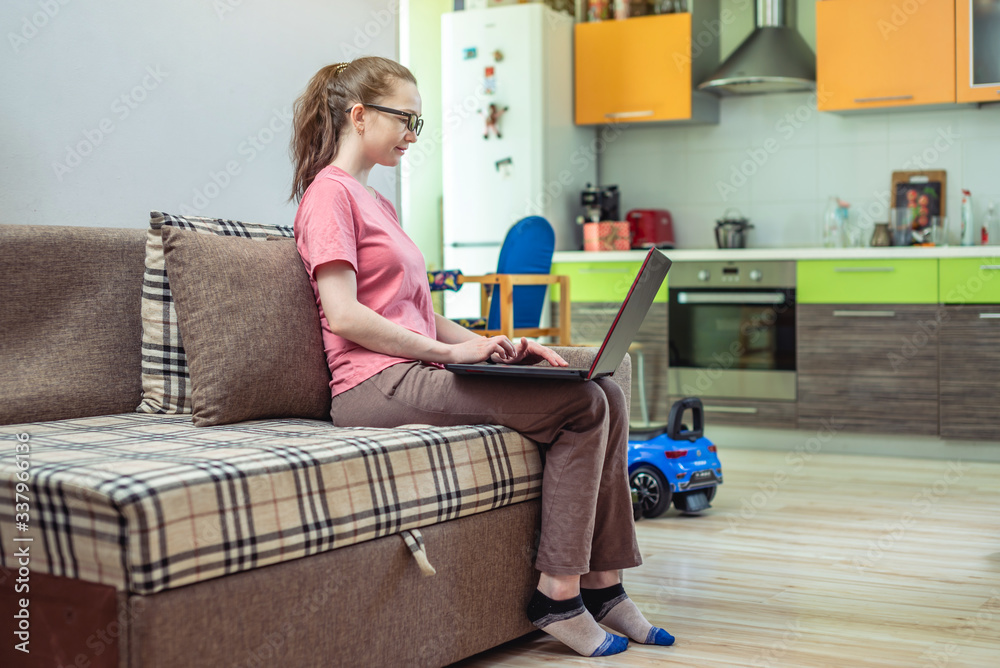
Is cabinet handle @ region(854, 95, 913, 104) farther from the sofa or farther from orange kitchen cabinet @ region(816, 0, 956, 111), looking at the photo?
the sofa

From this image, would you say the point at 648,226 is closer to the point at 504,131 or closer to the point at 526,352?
the point at 504,131

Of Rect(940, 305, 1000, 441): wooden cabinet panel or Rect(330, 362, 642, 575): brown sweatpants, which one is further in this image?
Rect(940, 305, 1000, 441): wooden cabinet panel

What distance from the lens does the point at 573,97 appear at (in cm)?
536

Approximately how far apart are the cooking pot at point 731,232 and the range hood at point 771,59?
68 cm

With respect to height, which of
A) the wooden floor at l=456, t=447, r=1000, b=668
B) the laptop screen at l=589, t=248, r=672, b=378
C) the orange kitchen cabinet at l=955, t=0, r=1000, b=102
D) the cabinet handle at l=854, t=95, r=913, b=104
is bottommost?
the wooden floor at l=456, t=447, r=1000, b=668

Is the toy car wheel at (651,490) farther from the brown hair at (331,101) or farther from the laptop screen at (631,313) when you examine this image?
the brown hair at (331,101)

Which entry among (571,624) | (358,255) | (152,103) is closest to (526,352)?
(358,255)

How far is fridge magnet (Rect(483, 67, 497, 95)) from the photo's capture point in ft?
16.9

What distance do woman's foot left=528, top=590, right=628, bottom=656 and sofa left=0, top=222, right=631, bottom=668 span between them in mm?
48

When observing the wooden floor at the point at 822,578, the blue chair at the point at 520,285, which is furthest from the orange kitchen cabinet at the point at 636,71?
the wooden floor at the point at 822,578

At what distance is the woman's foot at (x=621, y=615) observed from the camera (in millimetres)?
1949

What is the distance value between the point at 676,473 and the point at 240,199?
1.52 meters

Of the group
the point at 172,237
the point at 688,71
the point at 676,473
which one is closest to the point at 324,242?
the point at 172,237

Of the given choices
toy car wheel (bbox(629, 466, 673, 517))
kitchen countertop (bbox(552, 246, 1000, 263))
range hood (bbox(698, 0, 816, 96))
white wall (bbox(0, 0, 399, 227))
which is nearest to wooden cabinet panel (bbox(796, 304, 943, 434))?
kitchen countertop (bbox(552, 246, 1000, 263))
